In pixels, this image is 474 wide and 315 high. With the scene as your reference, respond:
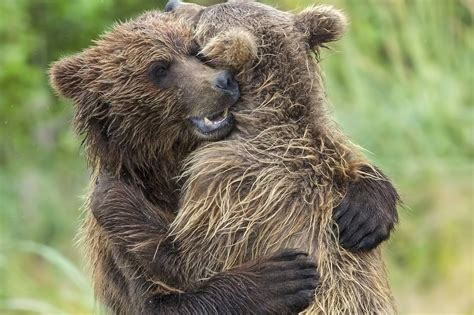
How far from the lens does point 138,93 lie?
4520 millimetres

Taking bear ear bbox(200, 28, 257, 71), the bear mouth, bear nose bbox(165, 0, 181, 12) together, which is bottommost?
the bear mouth

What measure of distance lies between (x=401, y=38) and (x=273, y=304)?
22.3ft

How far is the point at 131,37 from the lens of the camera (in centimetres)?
457

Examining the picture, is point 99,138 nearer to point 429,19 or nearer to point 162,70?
point 162,70

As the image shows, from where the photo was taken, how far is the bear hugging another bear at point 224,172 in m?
4.28

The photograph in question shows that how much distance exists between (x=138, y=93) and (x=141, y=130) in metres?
0.15

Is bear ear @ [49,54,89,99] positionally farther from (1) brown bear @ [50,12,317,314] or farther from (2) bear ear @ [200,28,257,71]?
(2) bear ear @ [200,28,257,71]

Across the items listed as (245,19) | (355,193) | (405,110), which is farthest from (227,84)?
(405,110)

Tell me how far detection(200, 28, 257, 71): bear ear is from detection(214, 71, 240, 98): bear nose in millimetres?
38

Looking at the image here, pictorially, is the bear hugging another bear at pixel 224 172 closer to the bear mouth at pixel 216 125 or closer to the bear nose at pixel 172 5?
the bear mouth at pixel 216 125

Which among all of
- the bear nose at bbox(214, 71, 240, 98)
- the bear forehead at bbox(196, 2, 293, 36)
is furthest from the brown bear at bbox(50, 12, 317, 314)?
the bear forehead at bbox(196, 2, 293, 36)

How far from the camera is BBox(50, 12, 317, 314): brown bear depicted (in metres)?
4.34

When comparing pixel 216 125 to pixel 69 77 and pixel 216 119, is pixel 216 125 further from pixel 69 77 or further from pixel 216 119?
pixel 69 77

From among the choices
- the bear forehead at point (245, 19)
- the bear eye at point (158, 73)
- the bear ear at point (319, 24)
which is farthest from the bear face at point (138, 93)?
the bear ear at point (319, 24)
